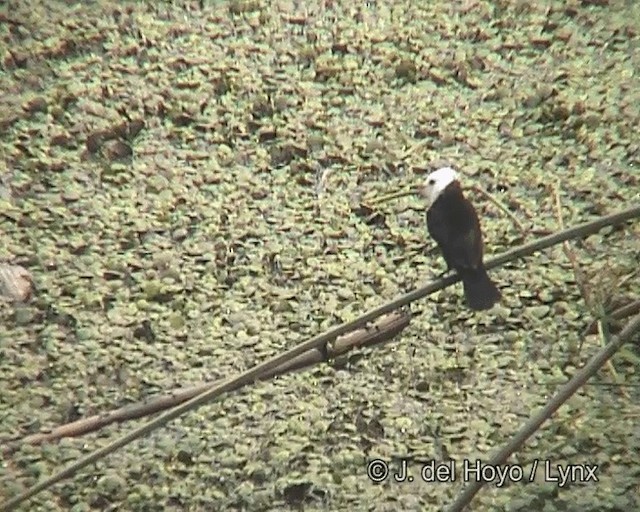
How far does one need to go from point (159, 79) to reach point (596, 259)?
3.88 ft

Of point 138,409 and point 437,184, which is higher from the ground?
point 437,184

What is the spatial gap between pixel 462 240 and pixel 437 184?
0.20m

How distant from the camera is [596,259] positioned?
2.46 metres

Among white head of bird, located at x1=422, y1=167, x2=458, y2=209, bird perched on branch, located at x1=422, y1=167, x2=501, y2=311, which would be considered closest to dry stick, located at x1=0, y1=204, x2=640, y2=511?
bird perched on branch, located at x1=422, y1=167, x2=501, y2=311

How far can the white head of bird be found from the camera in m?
2.08

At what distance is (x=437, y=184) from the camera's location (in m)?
2.12

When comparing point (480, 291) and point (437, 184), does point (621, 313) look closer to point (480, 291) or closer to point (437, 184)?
point (480, 291)

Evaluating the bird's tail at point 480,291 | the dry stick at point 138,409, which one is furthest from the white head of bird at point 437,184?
the dry stick at point 138,409

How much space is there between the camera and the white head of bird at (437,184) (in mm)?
2083

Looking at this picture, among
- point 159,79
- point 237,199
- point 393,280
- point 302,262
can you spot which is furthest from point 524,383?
point 159,79

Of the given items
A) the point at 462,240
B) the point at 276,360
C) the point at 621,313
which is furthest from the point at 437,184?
the point at 276,360

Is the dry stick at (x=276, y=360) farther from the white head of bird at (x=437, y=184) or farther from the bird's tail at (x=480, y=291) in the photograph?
the white head of bird at (x=437, y=184)

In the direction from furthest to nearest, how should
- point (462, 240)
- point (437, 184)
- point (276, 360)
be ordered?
1. point (437, 184)
2. point (462, 240)
3. point (276, 360)

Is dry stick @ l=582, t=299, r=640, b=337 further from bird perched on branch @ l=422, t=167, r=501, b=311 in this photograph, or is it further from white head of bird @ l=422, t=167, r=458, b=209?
white head of bird @ l=422, t=167, r=458, b=209
